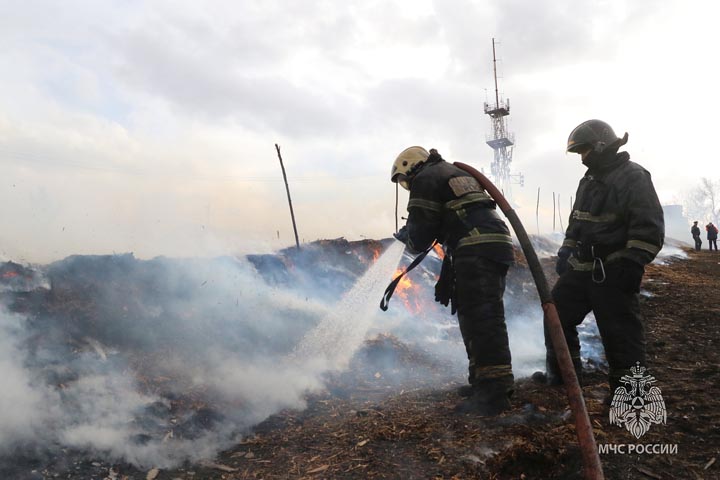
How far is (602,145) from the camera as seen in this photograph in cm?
373

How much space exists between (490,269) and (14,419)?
3.94 meters

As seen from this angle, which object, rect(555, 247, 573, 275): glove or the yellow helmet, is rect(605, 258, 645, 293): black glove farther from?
the yellow helmet

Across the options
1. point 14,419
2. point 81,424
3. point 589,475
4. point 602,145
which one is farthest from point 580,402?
point 14,419

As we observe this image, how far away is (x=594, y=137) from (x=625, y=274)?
4.11ft

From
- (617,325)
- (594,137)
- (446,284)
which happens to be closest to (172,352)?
(446,284)

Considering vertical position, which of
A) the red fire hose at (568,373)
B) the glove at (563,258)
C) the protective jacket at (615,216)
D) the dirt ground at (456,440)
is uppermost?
the protective jacket at (615,216)

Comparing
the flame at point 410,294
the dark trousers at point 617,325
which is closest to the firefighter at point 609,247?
the dark trousers at point 617,325

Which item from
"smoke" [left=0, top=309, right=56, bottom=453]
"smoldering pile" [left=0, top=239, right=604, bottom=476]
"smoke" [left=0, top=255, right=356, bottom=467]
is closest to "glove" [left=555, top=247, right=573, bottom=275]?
"smoldering pile" [left=0, top=239, right=604, bottom=476]

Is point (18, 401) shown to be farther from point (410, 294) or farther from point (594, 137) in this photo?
point (410, 294)

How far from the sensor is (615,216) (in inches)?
139

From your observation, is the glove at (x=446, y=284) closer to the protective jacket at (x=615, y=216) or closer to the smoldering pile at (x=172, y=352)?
the protective jacket at (x=615, y=216)

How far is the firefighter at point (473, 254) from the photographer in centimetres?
344

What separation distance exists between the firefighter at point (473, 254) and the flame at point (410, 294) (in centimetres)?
589

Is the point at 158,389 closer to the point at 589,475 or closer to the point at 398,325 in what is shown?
the point at 589,475
